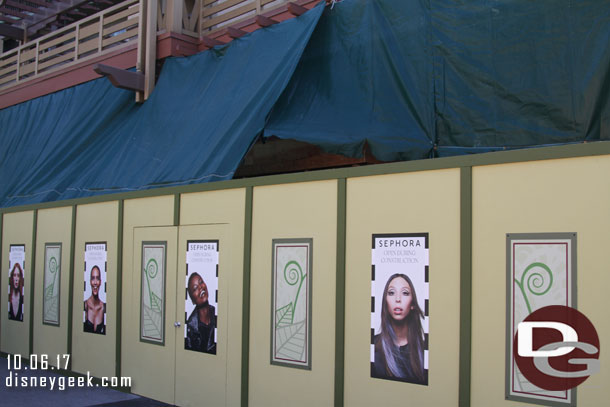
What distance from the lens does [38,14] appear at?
61.9ft

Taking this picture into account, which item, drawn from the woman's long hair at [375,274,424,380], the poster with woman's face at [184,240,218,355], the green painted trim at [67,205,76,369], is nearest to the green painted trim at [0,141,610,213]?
the poster with woman's face at [184,240,218,355]

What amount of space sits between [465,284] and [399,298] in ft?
2.42

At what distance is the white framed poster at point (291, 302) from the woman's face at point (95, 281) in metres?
3.89

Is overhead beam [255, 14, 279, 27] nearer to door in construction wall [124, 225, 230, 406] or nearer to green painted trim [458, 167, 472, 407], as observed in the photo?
door in construction wall [124, 225, 230, 406]

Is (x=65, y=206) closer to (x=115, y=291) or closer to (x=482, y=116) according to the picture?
(x=115, y=291)

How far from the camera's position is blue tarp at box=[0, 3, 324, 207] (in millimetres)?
9633

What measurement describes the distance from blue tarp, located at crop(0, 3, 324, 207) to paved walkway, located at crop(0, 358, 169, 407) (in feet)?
10.1

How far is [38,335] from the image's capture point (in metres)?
11.6

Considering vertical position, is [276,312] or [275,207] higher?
[275,207]

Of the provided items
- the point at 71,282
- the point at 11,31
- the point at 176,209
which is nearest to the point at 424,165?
the point at 176,209

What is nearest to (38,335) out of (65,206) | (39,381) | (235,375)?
(39,381)

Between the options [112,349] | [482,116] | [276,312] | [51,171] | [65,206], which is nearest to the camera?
[276,312]

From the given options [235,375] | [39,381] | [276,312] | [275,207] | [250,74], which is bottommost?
[39,381]

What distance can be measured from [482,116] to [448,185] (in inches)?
104
